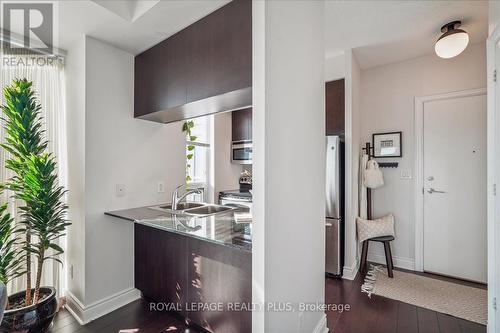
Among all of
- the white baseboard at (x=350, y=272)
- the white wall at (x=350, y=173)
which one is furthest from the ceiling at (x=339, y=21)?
the white baseboard at (x=350, y=272)

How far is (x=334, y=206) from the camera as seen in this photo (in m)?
2.75

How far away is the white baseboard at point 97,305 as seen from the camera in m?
2.00

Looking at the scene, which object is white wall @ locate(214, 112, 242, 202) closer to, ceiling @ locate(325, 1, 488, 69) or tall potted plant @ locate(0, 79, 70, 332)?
ceiling @ locate(325, 1, 488, 69)

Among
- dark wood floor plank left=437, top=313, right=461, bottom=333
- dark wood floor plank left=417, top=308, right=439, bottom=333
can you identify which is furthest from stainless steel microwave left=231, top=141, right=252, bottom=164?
dark wood floor plank left=437, top=313, right=461, bottom=333

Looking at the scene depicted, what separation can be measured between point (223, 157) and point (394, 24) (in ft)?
9.75

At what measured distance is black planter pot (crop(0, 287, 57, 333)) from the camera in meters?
1.62

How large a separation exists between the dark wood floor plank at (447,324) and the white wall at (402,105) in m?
1.04

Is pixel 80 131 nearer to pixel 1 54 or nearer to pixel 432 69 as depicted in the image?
pixel 1 54

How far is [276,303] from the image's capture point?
4.30 feet

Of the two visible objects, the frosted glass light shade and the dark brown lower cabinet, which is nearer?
the dark brown lower cabinet

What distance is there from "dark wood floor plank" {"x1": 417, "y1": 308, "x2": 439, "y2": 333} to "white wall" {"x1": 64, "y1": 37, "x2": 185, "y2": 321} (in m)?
2.52

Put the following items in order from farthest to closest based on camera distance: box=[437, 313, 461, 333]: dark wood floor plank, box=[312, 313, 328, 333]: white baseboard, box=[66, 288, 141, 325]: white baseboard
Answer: box=[66, 288, 141, 325]: white baseboard
box=[437, 313, 461, 333]: dark wood floor plank
box=[312, 313, 328, 333]: white baseboard

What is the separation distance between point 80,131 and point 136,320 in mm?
1649

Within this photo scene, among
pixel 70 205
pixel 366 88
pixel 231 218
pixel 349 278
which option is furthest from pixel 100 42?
pixel 349 278
